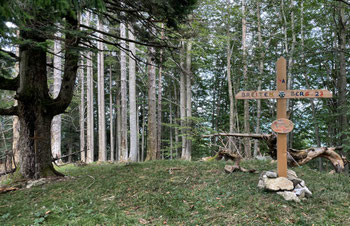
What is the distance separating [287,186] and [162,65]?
156 inches

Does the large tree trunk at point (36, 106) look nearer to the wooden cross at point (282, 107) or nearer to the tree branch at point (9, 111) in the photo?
the tree branch at point (9, 111)

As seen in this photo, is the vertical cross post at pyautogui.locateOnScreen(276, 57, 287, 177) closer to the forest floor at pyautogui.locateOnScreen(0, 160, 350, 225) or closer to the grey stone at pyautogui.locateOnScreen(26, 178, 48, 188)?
the forest floor at pyautogui.locateOnScreen(0, 160, 350, 225)

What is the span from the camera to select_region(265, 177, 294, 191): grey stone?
3.58m

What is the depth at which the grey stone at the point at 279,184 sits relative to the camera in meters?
3.58

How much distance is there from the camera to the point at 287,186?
359 centimetres

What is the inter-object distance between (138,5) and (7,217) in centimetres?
458

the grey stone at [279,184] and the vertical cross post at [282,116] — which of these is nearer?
the grey stone at [279,184]

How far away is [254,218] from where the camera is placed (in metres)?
2.90

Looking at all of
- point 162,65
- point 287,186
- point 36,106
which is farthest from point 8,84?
point 287,186

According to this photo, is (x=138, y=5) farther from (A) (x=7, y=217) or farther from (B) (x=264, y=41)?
(B) (x=264, y=41)

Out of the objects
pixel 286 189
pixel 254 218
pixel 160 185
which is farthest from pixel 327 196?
pixel 160 185

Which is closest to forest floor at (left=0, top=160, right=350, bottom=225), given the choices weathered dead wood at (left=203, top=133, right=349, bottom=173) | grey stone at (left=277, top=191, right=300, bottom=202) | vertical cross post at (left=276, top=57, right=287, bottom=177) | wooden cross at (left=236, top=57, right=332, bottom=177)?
grey stone at (left=277, top=191, right=300, bottom=202)

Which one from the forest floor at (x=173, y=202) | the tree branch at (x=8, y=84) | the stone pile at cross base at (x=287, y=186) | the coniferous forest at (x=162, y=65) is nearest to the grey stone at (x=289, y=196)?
the stone pile at cross base at (x=287, y=186)

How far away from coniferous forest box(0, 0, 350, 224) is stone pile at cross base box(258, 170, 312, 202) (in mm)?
1477
